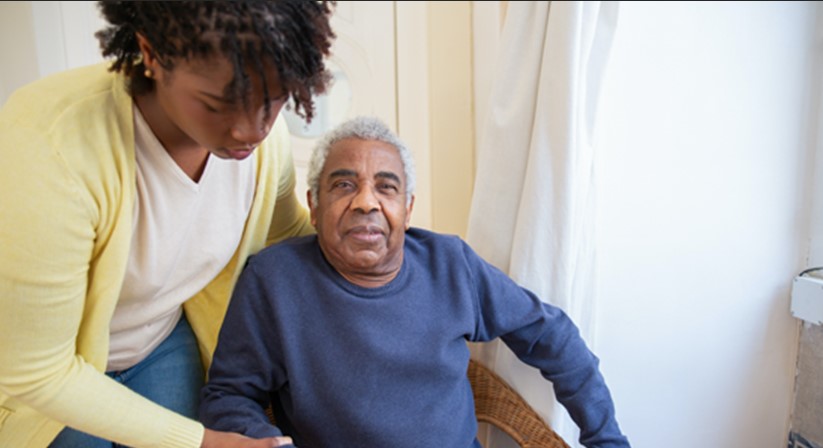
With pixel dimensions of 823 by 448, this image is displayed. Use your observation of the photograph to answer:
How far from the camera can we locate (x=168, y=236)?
2.56 ft

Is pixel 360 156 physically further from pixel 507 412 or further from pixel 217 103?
pixel 507 412

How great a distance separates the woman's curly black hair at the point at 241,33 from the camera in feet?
1.67

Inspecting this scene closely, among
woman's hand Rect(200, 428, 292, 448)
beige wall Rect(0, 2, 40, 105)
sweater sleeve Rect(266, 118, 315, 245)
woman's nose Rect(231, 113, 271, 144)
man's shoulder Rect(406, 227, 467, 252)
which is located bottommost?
woman's hand Rect(200, 428, 292, 448)

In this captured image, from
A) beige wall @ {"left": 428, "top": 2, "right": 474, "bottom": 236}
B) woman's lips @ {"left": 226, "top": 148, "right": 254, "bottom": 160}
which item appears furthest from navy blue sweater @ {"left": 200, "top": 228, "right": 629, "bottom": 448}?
beige wall @ {"left": 428, "top": 2, "right": 474, "bottom": 236}

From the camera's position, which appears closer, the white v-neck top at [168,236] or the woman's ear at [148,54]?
the woman's ear at [148,54]

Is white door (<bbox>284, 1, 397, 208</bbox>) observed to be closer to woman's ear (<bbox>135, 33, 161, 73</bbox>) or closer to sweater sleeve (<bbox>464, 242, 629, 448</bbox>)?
sweater sleeve (<bbox>464, 242, 629, 448</bbox>)

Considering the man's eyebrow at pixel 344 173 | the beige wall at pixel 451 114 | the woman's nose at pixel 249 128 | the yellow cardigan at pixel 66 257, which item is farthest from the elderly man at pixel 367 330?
the beige wall at pixel 451 114

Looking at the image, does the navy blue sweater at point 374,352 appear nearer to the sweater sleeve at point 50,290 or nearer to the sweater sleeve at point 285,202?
the sweater sleeve at point 285,202

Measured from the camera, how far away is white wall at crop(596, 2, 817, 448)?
76cm

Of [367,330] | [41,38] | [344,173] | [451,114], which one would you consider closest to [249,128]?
[344,173]

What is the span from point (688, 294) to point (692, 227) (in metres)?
0.13

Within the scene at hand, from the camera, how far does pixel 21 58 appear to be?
1330 mm

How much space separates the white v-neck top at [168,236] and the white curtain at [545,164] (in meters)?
0.61

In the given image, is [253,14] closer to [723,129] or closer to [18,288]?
[18,288]
